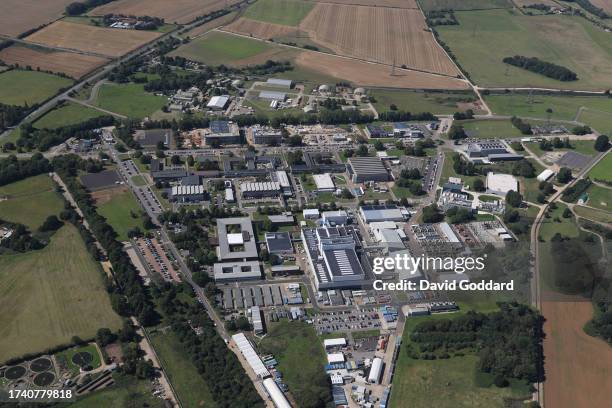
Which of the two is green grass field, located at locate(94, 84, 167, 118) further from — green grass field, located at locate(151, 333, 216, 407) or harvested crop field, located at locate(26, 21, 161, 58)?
green grass field, located at locate(151, 333, 216, 407)

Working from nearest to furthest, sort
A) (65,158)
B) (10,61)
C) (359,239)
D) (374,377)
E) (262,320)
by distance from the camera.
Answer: (374,377) < (262,320) < (359,239) < (65,158) < (10,61)

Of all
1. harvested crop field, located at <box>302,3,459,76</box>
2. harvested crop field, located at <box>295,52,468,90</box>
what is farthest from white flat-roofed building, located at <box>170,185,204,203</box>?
harvested crop field, located at <box>302,3,459,76</box>

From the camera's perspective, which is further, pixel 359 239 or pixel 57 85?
pixel 57 85

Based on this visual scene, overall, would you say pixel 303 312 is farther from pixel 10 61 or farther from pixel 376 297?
pixel 10 61

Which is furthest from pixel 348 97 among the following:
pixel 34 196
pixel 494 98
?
pixel 34 196

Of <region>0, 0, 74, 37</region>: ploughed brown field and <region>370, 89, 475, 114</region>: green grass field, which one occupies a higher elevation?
<region>370, 89, 475, 114</region>: green grass field

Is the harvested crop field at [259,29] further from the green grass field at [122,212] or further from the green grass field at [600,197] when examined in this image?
the green grass field at [600,197]
